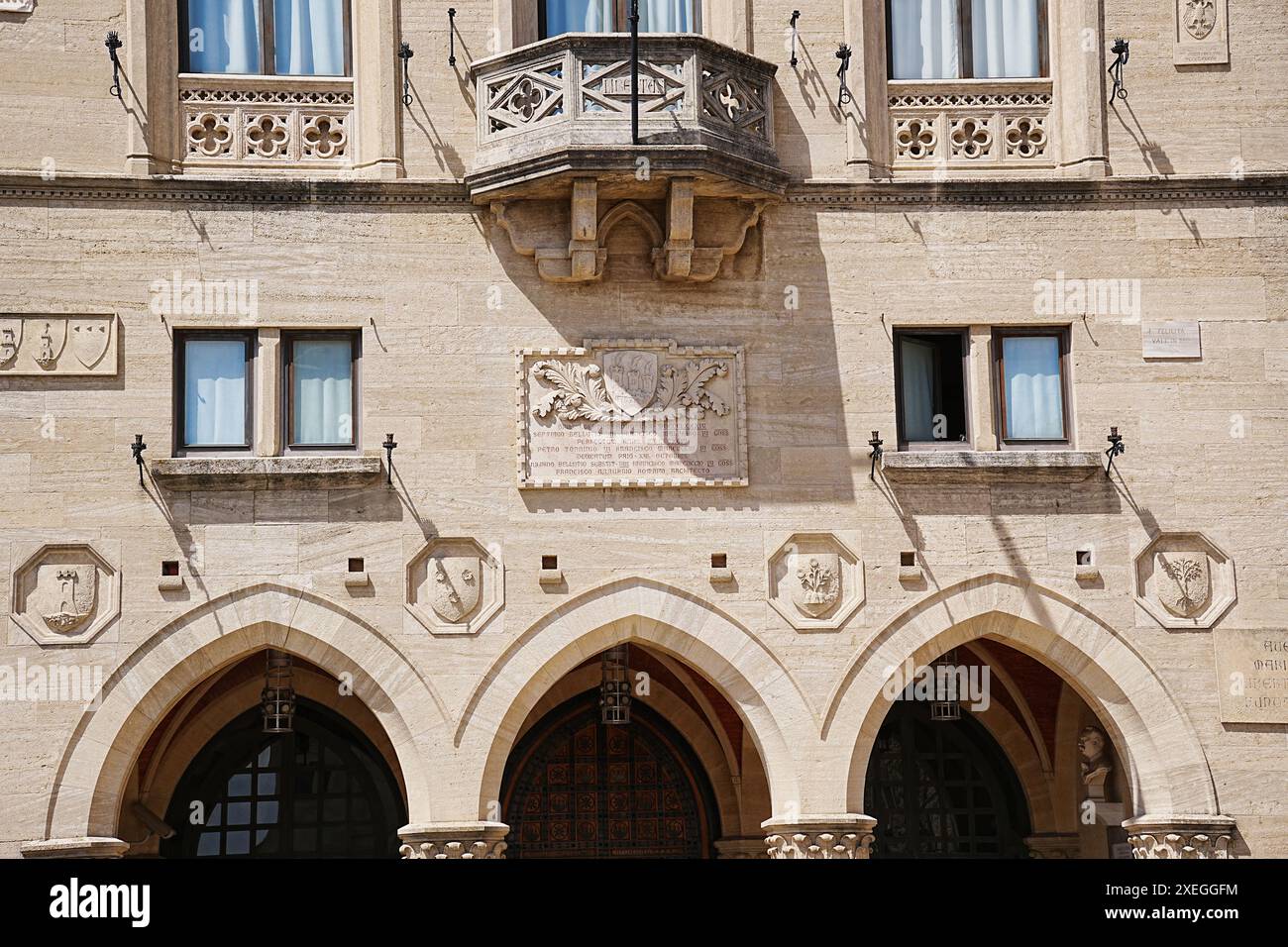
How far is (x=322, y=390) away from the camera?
20.9 metres

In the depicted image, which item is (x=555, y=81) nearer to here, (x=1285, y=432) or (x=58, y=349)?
(x=58, y=349)

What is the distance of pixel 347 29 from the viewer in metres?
21.5

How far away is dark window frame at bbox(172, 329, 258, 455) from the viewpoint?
20.6 m

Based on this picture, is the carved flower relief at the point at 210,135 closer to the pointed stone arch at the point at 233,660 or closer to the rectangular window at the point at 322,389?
the rectangular window at the point at 322,389

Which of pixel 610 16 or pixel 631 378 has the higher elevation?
pixel 610 16

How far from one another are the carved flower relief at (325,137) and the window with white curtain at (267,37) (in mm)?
525

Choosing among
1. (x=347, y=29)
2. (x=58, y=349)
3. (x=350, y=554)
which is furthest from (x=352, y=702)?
(x=347, y=29)

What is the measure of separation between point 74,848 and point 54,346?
4.66m

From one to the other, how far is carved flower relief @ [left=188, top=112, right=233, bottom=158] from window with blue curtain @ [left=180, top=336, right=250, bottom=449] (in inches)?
73.0

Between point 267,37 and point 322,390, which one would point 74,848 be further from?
point 267,37

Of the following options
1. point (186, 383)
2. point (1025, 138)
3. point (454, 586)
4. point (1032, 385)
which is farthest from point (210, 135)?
point (1032, 385)

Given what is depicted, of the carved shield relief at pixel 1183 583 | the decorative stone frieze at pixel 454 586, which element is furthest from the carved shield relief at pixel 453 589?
the carved shield relief at pixel 1183 583

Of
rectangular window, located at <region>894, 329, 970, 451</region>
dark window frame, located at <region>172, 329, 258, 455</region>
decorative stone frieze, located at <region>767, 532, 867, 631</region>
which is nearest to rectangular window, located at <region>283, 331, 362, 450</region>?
dark window frame, located at <region>172, 329, 258, 455</region>

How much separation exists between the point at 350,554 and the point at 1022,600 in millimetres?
6389
